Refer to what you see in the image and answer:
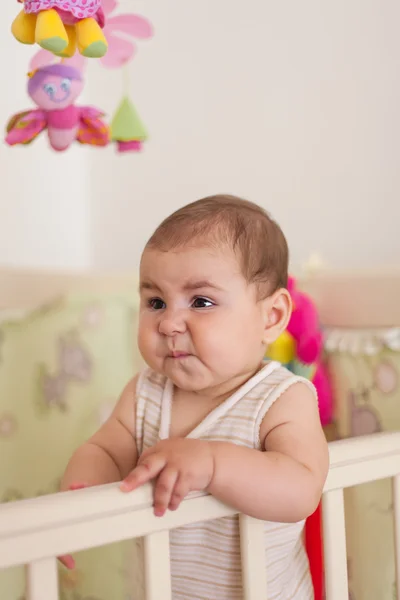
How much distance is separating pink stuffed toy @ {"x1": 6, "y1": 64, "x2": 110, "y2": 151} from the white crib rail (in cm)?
59

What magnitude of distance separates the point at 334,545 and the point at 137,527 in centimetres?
23

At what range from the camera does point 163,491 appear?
2.09 ft

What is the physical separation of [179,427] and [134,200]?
1.13 metres

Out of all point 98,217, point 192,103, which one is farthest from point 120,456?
point 98,217

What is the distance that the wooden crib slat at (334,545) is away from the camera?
2.52 feet

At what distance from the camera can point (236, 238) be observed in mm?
781

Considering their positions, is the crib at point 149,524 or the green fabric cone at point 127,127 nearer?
the crib at point 149,524

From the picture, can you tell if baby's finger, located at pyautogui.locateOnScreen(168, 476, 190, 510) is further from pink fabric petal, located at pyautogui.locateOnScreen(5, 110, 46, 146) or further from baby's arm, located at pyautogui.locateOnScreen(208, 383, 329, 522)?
pink fabric petal, located at pyautogui.locateOnScreen(5, 110, 46, 146)

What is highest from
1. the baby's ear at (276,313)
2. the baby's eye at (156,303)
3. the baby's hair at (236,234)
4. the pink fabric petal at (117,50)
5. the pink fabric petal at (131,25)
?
the pink fabric petal at (131,25)

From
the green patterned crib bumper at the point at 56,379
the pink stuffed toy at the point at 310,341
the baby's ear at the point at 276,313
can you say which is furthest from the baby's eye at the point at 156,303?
the green patterned crib bumper at the point at 56,379

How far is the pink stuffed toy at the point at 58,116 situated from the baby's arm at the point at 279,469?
531 mm

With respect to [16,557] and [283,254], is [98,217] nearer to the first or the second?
[283,254]

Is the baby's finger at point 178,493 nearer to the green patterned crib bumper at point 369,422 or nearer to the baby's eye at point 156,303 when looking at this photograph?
the baby's eye at point 156,303

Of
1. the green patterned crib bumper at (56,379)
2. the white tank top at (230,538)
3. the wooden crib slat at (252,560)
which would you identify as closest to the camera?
the wooden crib slat at (252,560)
